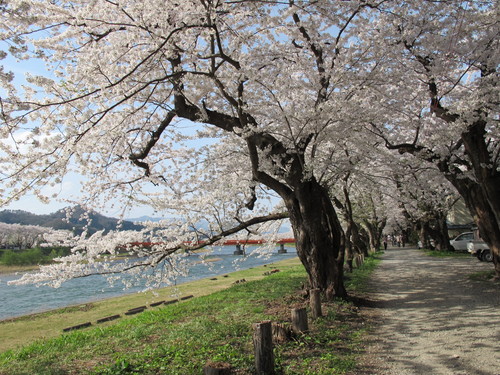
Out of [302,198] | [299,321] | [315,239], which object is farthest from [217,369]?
[302,198]

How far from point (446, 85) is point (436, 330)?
25.5 ft

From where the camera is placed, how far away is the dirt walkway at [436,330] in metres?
4.30

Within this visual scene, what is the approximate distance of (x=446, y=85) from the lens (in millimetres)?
10508

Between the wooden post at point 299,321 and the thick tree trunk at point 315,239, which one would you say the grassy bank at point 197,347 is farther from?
the thick tree trunk at point 315,239

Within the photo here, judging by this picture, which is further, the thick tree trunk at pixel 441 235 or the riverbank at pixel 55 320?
the thick tree trunk at pixel 441 235

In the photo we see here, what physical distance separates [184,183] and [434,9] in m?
7.27

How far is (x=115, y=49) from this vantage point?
18.9 feet

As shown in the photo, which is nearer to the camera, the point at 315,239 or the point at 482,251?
the point at 315,239

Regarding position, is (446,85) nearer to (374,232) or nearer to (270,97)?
(270,97)

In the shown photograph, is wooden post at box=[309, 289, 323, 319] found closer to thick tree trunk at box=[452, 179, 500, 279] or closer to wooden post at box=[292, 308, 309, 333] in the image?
wooden post at box=[292, 308, 309, 333]

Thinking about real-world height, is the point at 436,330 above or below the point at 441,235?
below

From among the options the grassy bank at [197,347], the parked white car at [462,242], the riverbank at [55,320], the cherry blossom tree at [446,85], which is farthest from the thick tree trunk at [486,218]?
the parked white car at [462,242]

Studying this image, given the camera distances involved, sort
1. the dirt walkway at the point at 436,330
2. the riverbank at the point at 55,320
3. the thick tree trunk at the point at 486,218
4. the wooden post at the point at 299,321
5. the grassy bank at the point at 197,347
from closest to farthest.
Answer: the dirt walkway at the point at 436,330
the grassy bank at the point at 197,347
the wooden post at the point at 299,321
the thick tree trunk at the point at 486,218
the riverbank at the point at 55,320

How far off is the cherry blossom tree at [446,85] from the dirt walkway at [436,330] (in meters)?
2.42
